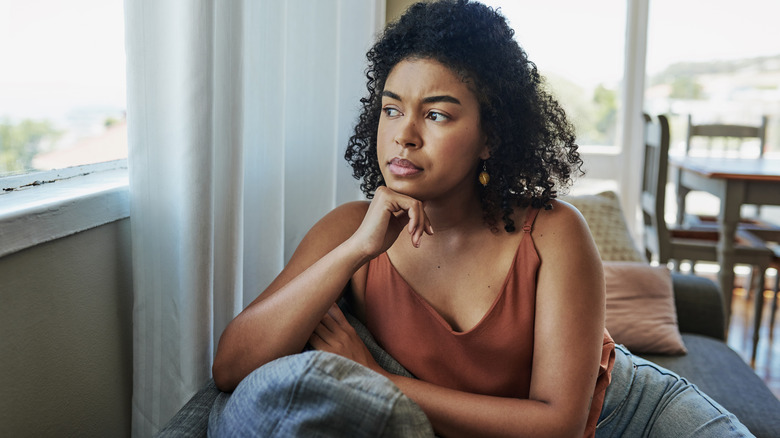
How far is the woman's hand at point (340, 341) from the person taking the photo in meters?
1.21

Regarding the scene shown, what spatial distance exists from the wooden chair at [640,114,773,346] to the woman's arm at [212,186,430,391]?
7.66 ft

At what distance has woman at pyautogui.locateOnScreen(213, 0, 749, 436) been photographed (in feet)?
3.90

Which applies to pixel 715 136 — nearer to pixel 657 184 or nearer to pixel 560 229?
pixel 657 184

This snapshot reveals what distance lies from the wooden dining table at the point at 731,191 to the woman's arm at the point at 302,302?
7.67 feet

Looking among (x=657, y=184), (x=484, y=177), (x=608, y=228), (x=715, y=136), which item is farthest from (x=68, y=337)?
(x=715, y=136)

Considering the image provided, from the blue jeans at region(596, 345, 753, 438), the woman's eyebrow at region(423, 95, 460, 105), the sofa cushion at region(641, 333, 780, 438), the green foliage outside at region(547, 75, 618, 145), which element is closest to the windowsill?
the woman's eyebrow at region(423, 95, 460, 105)

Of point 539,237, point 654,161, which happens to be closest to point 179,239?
point 539,237

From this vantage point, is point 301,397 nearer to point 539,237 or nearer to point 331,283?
point 331,283

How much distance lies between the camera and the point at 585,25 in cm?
412

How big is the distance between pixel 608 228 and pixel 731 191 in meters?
0.92

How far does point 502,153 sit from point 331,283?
40 cm

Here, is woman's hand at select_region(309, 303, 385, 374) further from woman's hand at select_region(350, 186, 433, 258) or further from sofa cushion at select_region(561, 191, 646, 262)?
sofa cushion at select_region(561, 191, 646, 262)

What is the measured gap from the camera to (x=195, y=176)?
3.73ft

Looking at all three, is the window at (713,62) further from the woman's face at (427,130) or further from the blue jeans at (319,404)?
the blue jeans at (319,404)
